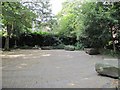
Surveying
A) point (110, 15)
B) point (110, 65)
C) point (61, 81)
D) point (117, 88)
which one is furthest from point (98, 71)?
point (110, 15)

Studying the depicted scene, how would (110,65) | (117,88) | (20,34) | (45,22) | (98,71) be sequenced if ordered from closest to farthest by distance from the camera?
(117,88) → (110,65) → (98,71) → (20,34) → (45,22)

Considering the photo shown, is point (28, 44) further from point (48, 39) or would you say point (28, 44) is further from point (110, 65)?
point (110, 65)

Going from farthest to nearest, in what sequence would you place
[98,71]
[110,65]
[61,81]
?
[98,71], [110,65], [61,81]

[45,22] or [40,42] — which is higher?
[45,22]

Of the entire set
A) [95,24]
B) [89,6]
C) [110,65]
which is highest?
[89,6]

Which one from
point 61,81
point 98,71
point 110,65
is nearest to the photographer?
point 61,81

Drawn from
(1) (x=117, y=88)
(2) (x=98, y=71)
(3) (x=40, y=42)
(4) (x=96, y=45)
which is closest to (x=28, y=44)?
(3) (x=40, y=42)

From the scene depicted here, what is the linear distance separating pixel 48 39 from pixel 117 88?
50.0 feet

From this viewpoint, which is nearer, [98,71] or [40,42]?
[98,71]

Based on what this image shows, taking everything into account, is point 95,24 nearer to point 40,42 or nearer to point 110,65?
point 110,65

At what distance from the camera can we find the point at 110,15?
35.5ft

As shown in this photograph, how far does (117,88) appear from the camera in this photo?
14.6 feet

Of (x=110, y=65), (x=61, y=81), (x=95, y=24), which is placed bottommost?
(x=61, y=81)

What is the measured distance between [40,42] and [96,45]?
276 inches
